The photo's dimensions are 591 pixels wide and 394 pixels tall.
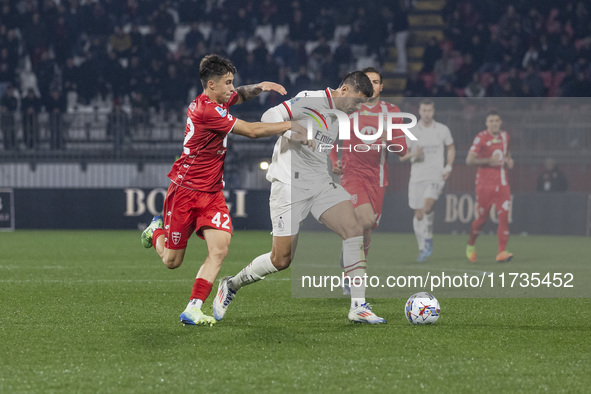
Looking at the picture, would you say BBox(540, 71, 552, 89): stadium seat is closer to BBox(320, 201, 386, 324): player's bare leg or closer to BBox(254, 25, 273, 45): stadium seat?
BBox(254, 25, 273, 45): stadium seat

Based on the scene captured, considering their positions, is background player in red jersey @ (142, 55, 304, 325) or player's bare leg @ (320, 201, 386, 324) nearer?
background player in red jersey @ (142, 55, 304, 325)

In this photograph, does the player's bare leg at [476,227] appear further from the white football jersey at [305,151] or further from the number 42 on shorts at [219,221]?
the number 42 on shorts at [219,221]

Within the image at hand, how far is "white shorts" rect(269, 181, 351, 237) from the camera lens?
623 centimetres

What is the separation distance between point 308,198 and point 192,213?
86 cm

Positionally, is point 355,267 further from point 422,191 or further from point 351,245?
point 422,191

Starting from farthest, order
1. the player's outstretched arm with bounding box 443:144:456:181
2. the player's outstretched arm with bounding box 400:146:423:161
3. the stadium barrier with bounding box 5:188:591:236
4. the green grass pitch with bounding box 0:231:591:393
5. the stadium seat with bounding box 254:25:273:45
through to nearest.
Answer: the stadium seat with bounding box 254:25:273:45 < the stadium barrier with bounding box 5:188:591:236 < the player's outstretched arm with bounding box 443:144:456:181 < the player's outstretched arm with bounding box 400:146:423:161 < the green grass pitch with bounding box 0:231:591:393

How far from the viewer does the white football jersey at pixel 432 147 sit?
9898 mm

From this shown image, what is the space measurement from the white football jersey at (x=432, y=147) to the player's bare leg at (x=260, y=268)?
12.4 ft

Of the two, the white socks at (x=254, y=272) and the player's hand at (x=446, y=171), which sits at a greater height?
the player's hand at (x=446, y=171)

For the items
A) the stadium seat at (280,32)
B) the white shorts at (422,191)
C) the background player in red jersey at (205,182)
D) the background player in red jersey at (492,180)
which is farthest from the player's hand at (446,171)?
the stadium seat at (280,32)

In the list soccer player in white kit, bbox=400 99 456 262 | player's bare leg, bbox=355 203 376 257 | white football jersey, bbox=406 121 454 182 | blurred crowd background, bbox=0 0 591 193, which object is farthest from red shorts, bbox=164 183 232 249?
blurred crowd background, bbox=0 0 591 193

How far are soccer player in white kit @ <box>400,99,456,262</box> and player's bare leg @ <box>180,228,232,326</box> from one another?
3854mm

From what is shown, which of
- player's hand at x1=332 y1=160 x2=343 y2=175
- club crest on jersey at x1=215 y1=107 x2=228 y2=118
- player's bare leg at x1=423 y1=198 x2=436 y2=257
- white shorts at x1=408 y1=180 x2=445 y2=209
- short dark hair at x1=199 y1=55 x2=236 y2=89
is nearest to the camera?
club crest on jersey at x1=215 y1=107 x2=228 y2=118

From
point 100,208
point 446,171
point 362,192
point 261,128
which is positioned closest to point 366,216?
point 362,192
